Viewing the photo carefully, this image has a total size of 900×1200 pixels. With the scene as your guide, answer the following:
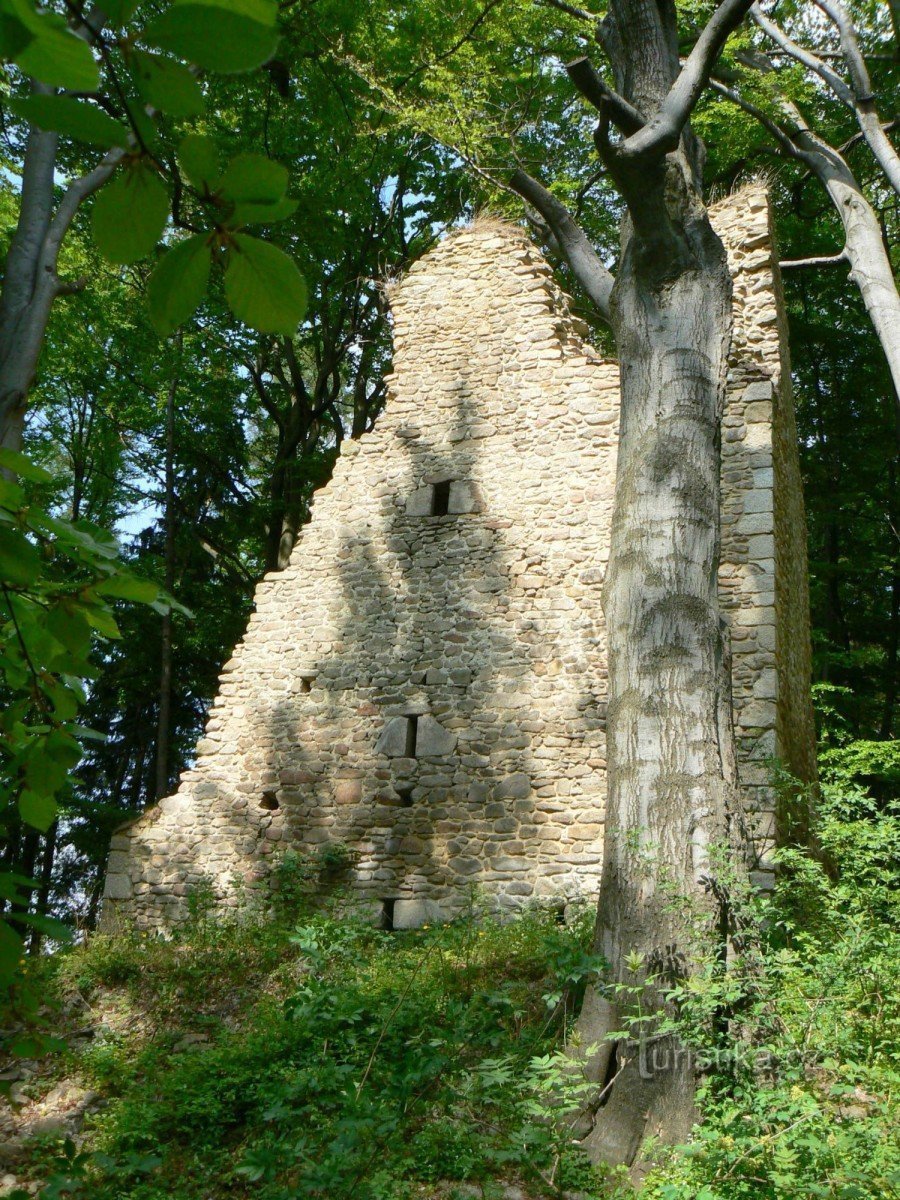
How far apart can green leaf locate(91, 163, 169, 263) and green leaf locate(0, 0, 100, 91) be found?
15 cm

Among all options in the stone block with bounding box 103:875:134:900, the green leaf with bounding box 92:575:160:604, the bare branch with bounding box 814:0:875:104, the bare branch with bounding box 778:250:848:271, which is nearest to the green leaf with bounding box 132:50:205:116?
the green leaf with bounding box 92:575:160:604

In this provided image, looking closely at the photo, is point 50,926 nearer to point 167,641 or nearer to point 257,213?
point 257,213

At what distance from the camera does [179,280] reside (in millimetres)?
1010

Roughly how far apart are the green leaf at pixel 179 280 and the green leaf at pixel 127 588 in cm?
65

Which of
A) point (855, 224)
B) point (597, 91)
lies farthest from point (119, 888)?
point (855, 224)

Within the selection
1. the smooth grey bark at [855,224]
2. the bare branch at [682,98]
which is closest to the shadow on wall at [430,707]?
the smooth grey bark at [855,224]

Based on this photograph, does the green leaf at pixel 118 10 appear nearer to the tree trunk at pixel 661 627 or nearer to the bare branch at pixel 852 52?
the tree trunk at pixel 661 627

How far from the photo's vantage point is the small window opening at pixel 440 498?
9.89 m

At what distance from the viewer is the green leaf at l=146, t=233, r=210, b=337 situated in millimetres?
990

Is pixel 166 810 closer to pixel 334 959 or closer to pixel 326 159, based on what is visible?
pixel 334 959

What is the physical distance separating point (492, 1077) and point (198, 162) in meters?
3.85

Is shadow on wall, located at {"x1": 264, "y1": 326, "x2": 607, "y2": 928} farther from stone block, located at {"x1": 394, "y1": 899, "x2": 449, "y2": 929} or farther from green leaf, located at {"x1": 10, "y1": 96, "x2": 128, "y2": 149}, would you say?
green leaf, located at {"x1": 10, "y1": 96, "x2": 128, "y2": 149}

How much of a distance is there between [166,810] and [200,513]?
9.39 meters

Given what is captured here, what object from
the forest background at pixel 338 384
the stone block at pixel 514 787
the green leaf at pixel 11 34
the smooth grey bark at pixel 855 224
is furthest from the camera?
the forest background at pixel 338 384
